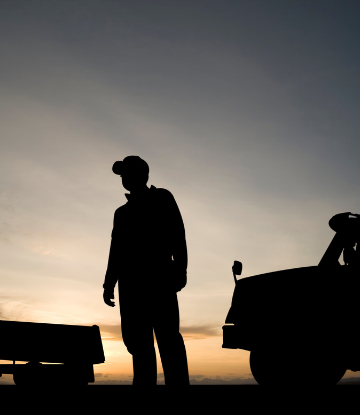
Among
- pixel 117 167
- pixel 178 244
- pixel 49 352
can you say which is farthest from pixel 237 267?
pixel 49 352

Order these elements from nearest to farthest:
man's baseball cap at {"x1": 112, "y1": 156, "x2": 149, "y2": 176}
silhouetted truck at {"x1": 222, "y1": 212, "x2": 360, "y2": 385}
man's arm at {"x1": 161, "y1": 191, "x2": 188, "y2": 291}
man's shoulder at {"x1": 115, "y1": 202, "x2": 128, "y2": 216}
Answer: man's arm at {"x1": 161, "y1": 191, "x2": 188, "y2": 291}
man's baseball cap at {"x1": 112, "y1": 156, "x2": 149, "y2": 176}
man's shoulder at {"x1": 115, "y1": 202, "x2": 128, "y2": 216}
silhouetted truck at {"x1": 222, "y1": 212, "x2": 360, "y2": 385}

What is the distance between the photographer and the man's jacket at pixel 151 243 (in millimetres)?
3792

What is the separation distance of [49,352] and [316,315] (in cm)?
419

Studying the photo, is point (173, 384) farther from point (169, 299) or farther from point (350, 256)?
point (350, 256)

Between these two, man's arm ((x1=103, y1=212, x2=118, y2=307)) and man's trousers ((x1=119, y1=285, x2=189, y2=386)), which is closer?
man's trousers ((x1=119, y1=285, x2=189, y2=386))

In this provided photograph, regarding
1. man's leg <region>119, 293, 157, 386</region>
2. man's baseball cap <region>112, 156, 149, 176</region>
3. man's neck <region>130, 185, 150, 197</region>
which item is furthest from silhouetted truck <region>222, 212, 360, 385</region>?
man's baseball cap <region>112, 156, 149, 176</region>

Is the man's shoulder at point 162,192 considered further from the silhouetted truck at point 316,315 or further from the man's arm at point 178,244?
the silhouetted truck at point 316,315

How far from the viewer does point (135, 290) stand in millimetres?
3805

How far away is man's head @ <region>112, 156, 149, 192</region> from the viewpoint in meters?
4.01

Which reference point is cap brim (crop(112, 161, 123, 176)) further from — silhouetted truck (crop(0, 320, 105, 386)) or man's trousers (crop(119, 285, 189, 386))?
silhouetted truck (crop(0, 320, 105, 386))

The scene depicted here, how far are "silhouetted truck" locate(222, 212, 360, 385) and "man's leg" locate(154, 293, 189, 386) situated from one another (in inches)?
67.8

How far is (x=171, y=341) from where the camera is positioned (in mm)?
3650

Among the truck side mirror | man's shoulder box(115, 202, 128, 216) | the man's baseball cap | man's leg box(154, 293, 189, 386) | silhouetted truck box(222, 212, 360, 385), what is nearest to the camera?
man's leg box(154, 293, 189, 386)

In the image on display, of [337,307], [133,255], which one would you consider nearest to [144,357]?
[133,255]
